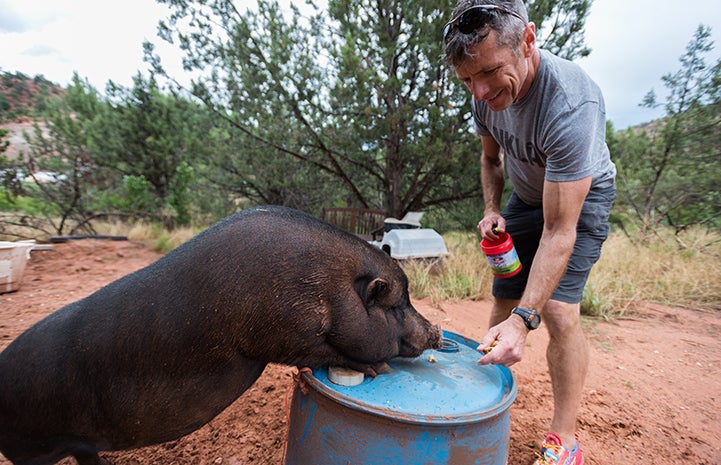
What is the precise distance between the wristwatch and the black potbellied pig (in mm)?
697

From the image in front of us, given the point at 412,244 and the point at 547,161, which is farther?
the point at 412,244

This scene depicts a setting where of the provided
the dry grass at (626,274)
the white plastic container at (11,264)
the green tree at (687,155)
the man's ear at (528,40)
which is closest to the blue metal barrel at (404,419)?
the man's ear at (528,40)

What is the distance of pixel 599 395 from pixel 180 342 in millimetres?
3278

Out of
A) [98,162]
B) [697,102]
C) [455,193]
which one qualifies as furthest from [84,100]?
[697,102]

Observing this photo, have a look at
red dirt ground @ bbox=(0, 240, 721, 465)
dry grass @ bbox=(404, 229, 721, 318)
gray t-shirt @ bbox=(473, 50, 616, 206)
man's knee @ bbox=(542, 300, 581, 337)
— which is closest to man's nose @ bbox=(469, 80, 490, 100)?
gray t-shirt @ bbox=(473, 50, 616, 206)

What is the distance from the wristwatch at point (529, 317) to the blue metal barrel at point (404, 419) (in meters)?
0.32

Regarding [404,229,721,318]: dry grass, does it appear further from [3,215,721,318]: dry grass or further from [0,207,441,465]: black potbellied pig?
[0,207,441,465]: black potbellied pig

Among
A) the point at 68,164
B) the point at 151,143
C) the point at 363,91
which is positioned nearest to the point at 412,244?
the point at 363,91

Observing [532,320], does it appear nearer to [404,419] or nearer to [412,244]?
[404,419]

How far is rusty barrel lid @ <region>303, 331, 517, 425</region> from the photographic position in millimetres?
1526

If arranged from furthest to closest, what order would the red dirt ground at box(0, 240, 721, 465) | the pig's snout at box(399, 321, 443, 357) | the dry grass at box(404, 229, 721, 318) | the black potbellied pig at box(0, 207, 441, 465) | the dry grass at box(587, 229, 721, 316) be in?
the dry grass at box(587, 229, 721, 316) → the dry grass at box(404, 229, 721, 318) → the red dirt ground at box(0, 240, 721, 465) → the pig's snout at box(399, 321, 443, 357) → the black potbellied pig at box(0, 207, 441, 465)

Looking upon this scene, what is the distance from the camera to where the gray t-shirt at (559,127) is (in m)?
1.86

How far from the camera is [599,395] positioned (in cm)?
316

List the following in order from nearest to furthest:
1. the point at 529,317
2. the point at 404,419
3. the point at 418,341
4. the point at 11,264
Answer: the point at 404,419 < the point at 529,317 < the point at 418,341 < the point at 11,264
